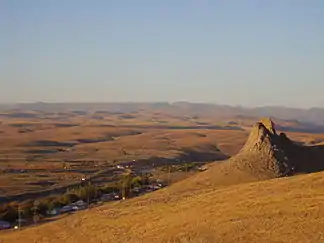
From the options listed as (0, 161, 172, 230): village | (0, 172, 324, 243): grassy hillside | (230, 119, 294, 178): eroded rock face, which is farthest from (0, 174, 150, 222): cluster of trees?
(230, 119, 294, 178): eroded rock face

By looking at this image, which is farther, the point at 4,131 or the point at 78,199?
the point at 4,131

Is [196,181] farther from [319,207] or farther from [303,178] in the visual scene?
[319,207]

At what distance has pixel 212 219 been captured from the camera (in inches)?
1297

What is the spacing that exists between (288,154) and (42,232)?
29.3 m

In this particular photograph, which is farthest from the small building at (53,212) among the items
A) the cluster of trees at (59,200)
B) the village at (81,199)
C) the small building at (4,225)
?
the small building at (4,225)

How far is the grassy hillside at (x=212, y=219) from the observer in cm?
2894

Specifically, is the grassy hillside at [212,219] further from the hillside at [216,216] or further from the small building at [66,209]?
the small building at [66,209]

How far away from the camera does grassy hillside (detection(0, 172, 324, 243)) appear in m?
28.9

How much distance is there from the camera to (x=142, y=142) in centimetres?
16338

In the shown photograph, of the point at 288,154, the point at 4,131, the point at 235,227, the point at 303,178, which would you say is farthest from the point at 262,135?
the point at 4,131

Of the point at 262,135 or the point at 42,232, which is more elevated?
the point at 262,135

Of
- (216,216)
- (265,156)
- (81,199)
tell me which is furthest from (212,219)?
(81,199)

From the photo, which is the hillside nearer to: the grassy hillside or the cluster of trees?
the grassy hillside

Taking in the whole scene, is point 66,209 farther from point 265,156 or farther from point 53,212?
point 265,156
